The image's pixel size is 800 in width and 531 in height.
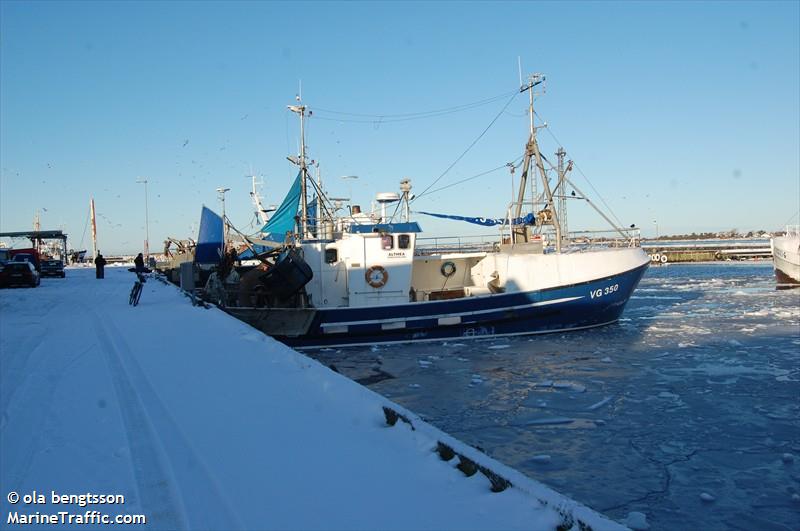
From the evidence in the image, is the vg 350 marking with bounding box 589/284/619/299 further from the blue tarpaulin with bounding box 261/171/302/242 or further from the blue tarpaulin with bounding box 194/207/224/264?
the blue tarpaulin with bounding box 194/207/224/264

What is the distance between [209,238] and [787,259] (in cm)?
3204

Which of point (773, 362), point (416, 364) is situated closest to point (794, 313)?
point (773, 362)

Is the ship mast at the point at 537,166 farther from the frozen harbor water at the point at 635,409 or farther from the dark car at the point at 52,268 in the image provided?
the dark car at the point at 52,268

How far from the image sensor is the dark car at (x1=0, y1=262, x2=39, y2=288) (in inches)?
1073

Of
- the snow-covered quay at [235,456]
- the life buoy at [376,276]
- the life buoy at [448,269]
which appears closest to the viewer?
the snow-covered quay at [235,456]

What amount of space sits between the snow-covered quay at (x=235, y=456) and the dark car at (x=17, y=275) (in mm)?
23154

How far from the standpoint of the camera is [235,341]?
919 cm

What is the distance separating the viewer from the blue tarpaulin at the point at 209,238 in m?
26.6

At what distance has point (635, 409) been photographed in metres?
8.91

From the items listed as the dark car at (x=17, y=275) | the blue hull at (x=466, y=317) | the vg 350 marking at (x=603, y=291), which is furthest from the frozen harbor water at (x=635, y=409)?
the dark car at (x=17, y=275)

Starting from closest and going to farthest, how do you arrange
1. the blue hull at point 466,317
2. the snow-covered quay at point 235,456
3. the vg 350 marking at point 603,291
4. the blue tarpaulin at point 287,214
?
the snow-covered quay at point 235,456, the blue hull at point 466,317, the vg 350 marking at point 603,291, the blue tarpaulin at point 287,214

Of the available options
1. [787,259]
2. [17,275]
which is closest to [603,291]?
[787,259]

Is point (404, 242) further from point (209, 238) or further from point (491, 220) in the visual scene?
point (209, 238)

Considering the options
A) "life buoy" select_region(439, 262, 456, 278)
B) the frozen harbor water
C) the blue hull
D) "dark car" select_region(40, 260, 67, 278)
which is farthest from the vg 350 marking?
"dark car" select_region(40, 260, 67, 278)
